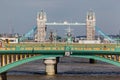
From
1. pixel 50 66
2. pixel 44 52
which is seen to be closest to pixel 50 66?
pixel 50 66

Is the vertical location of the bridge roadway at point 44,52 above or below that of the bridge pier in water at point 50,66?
above

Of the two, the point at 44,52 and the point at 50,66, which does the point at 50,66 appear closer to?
the point at 50,66

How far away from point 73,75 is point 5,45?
2399 centimetres

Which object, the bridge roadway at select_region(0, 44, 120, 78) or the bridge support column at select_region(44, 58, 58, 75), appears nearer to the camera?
the bridge roadway at select_region(0, 44, 120, 78)

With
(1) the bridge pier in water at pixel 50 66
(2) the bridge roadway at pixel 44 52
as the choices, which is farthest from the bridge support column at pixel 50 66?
(2) the bridge roadway at pixel 44 52

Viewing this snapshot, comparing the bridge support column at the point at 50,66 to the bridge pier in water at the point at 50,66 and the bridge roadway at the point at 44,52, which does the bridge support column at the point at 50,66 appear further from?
the bridge roadway at the point at 44,52

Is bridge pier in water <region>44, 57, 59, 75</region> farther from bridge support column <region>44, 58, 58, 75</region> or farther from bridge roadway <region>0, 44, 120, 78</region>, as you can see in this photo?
bridge roadway <region>0, 44, 120, 78</region>

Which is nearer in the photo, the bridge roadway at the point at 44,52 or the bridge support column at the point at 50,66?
the bridge roadway at the point at 44,52

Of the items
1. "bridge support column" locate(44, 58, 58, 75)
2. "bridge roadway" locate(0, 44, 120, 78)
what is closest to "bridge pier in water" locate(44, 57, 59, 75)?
"bridge support column" locate(44, 58, 58, 75)

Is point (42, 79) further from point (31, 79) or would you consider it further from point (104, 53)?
point (104, 53)

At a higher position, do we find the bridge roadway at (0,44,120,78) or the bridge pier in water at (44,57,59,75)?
the bridge roadway at (0,44,120,78)

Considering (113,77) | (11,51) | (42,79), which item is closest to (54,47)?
(11,51)

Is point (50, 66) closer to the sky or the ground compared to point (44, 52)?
closer to the ground

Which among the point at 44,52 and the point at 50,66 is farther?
the point at 50,66
